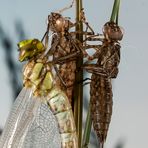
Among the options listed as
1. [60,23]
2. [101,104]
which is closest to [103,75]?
[101,104]

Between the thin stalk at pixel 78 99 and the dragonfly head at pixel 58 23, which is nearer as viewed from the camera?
the thin stalk at pixel 78 99

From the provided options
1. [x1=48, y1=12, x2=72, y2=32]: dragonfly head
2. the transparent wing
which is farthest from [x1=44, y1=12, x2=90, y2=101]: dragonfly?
the transparent wing

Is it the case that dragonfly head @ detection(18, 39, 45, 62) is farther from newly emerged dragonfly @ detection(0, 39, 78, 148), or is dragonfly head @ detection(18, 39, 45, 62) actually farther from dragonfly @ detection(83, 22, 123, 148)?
dragonfly @ detection(83, 22, 123, 148)

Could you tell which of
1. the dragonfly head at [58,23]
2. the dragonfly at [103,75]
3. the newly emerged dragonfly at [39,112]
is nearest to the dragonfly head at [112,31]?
the dragonfly at [103,75]

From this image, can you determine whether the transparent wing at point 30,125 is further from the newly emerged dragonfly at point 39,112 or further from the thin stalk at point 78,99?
the thin stalk at point 78,99

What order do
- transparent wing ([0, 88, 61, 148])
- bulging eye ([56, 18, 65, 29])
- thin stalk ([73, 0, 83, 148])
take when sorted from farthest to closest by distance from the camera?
bulging eye ([56, 18, 65, 29]), transparent wing ([0, 88, 61, 148]), thin stalk ([73, 0, 83, 148])

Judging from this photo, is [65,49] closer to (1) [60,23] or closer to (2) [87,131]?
(1) [60,23]
